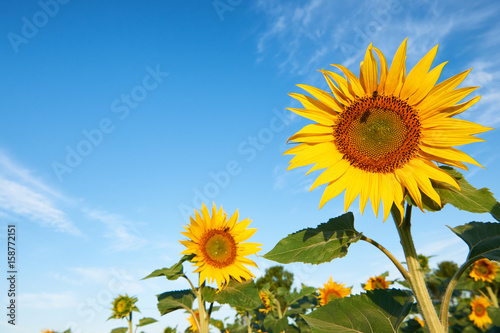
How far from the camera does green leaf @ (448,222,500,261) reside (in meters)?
2.01

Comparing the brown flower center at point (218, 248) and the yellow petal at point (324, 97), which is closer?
the yellow petal at point (324, 97)

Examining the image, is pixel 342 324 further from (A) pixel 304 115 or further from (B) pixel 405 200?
(A) pixel 304 115

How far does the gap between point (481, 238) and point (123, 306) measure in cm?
492

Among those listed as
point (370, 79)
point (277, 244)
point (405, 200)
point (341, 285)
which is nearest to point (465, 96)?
point (370, 79)

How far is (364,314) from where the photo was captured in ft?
7.13

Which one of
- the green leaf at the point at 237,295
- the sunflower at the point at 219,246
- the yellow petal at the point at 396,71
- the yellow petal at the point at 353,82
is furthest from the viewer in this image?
the sunflower at the point at 219,246

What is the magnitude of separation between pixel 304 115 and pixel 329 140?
0.27m

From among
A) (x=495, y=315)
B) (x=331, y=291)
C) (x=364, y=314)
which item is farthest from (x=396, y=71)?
(x=495, y=315)

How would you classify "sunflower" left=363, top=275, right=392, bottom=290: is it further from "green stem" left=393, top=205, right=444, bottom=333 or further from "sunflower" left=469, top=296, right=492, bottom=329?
"green stem" left=393, top=205, right=444, bottom=333

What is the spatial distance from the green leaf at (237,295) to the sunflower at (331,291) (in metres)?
3.82

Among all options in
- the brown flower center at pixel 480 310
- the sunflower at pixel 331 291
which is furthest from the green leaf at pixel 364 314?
the brown flower center at pixel 480 310

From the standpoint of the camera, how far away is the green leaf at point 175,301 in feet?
13.5

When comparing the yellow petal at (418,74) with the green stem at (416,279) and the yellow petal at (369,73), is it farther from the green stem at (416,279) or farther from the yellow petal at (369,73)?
the green stem at (416,279)

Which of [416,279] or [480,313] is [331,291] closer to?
[480,313]
